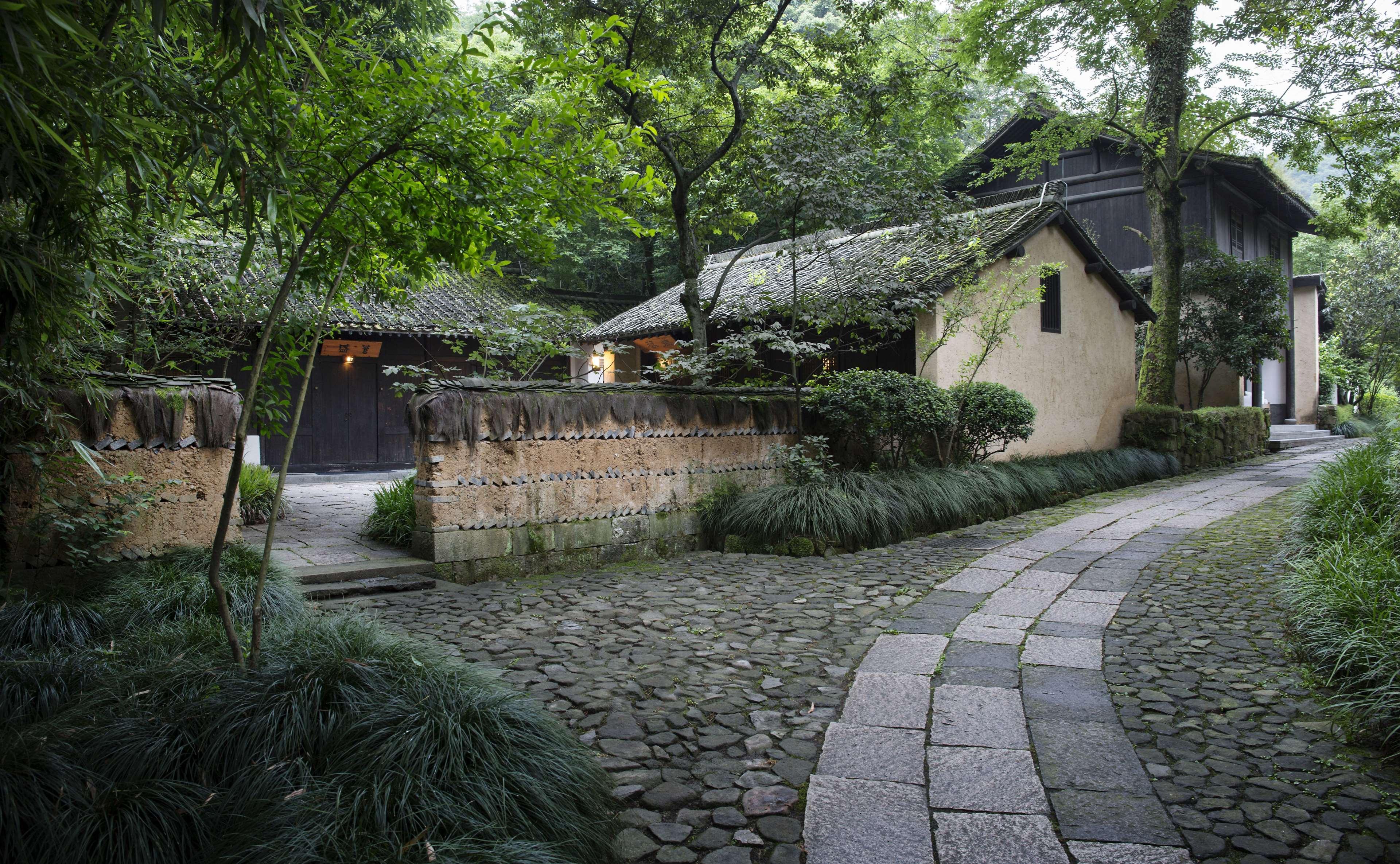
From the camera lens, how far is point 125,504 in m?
4.45

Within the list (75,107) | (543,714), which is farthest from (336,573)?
(75,107)

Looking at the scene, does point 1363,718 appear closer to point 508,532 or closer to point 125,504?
point 508,532

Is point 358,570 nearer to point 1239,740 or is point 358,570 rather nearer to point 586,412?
point 586,412

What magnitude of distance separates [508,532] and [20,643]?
3130mm

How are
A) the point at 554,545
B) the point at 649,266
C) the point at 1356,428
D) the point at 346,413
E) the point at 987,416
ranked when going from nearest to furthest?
1. the point at 554,545
2. the point at 987,416
3. the point at 346,413
4. the point at 1356,428
5. the point at 649,266

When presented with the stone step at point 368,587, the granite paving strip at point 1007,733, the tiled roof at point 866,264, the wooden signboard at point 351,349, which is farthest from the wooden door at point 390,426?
the granite paving strip at point 1007,733

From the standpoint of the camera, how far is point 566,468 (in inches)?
259

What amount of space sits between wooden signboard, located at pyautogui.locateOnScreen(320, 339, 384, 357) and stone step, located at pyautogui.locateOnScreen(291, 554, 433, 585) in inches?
340

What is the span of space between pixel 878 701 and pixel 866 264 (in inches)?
287

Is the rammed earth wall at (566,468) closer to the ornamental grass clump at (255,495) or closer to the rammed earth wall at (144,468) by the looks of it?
the rammed earth wall at (144,468)

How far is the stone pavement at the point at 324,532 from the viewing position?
6.06 meters

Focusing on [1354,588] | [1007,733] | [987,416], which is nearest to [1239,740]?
[1007,733]

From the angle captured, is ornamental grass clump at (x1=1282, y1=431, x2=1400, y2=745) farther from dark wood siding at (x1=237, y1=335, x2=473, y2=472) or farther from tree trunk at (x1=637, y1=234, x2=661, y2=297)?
tree trunk at (x1=637, y1=234, x2=661, y2=297)

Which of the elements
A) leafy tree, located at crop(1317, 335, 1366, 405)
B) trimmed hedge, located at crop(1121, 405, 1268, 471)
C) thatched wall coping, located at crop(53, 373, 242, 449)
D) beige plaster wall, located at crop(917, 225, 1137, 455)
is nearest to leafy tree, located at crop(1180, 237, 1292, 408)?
trimmed hedge, located at crop(1121, 405, 1268, 471)
